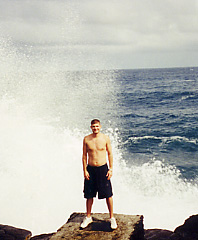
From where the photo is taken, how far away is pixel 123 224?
503cm

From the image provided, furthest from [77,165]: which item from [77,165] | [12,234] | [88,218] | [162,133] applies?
[162,133]

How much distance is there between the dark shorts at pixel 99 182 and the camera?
4.77 meters

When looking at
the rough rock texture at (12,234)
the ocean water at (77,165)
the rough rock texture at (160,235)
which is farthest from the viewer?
the ocean water at (77,165)

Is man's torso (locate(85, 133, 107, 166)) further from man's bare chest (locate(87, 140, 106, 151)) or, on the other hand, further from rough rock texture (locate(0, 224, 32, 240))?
rough rock texture (locate(0, 224, 32, 240))

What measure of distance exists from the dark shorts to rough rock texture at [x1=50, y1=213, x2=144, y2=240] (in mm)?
664

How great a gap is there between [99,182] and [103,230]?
3.03ft

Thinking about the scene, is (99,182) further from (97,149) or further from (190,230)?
(190,230)

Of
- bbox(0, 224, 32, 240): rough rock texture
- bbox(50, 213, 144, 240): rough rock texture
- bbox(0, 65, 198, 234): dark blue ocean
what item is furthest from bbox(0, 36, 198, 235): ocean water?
bbox(50, 213, 144, 240): rough rock texture

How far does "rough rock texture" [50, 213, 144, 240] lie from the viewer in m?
4.65

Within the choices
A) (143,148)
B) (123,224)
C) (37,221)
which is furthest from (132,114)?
(123,224)

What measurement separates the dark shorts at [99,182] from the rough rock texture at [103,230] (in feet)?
2.18

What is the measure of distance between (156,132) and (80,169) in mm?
10193

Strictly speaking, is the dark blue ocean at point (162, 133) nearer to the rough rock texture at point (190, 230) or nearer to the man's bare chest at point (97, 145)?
the rough rock texture at point (190, 230)

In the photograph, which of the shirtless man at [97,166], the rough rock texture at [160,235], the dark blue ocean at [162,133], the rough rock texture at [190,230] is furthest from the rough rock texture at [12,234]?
the dark blue ocean at [162,133]
